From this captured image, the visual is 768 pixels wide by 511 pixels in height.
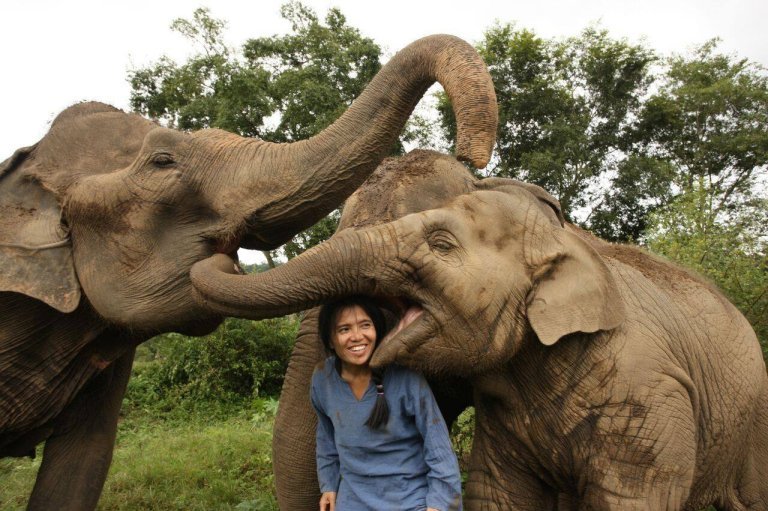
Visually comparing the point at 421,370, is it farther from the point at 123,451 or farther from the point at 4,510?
the point at 123,451

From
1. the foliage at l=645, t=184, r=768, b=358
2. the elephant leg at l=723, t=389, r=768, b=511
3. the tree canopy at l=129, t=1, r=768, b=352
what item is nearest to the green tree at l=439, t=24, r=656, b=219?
the tree canopy at l=129, t=1, r=768, b=352

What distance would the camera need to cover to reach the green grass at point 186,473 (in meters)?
5.02

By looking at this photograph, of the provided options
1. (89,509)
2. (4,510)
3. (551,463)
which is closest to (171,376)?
(4,510)

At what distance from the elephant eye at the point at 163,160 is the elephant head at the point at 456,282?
1.93 feet

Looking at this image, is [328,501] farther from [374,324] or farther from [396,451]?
[374,324]

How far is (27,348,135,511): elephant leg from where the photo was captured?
3.91 meters

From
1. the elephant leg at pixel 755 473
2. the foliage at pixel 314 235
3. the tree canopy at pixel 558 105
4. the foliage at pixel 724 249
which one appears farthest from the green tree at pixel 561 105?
the elephant leg at pixel 755 473

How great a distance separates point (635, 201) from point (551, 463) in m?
19.9

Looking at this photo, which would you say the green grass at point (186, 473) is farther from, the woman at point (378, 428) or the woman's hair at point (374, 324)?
the woman's hair at point (374, 324)

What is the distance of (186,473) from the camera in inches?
219

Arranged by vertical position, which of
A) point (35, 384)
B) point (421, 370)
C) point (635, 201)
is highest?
point (635, 201)

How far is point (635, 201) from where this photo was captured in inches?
852

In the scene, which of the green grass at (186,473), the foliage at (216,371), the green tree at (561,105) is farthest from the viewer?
the green tree at (561,105)

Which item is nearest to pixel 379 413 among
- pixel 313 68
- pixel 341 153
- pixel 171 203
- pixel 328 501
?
pixel 328 501
